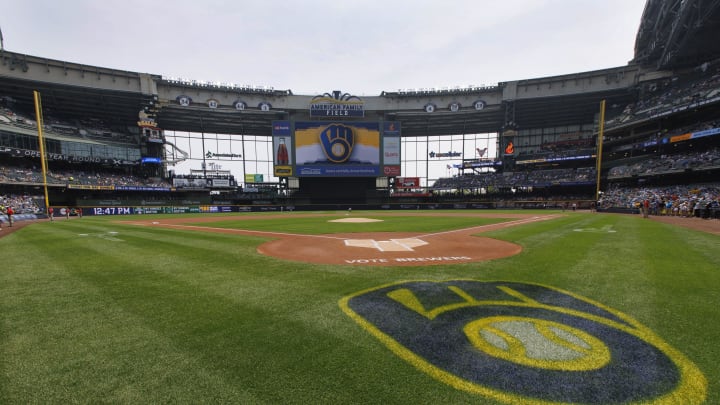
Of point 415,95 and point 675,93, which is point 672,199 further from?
point 415,95

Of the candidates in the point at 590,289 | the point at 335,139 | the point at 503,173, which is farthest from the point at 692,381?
the point at 503,173

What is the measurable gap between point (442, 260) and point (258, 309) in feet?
15.2

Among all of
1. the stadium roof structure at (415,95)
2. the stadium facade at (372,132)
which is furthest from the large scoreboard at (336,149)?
the stadium roof structure at (415,95)

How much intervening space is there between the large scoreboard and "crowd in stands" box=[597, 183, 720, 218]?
97.2 feet

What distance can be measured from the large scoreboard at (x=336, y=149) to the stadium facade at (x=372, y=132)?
7.2 inches

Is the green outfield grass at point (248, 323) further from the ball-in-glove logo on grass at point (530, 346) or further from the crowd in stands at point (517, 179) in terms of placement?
the crowd in stands at point (517, 179)

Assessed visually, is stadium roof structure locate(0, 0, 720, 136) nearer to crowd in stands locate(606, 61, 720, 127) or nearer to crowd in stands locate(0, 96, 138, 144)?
crowd in stands locate(0, 96, 138, 144)

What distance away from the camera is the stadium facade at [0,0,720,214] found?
3356 cm

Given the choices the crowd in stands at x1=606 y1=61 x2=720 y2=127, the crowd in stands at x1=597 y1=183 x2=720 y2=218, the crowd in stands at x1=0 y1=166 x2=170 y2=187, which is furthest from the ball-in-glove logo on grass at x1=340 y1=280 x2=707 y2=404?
the crowd in stands at x1=0 y1=166 x2=170 y2=187

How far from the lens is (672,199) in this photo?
2625cm

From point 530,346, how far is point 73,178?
2260 inches

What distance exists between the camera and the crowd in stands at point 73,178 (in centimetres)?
3428

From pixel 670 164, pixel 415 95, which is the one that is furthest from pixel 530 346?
pixel 415 95

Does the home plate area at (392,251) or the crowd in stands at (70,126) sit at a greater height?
the crowd in stands at (70,126)
